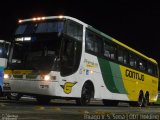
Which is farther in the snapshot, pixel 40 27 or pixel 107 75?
pixel 107 75

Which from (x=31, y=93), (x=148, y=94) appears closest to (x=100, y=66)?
(x=31, y=93)

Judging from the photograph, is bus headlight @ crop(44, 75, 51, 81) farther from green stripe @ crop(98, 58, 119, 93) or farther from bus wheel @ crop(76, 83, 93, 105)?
green stripe @ crop(98, 58, 119, 93)

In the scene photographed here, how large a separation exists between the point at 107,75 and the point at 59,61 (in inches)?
186

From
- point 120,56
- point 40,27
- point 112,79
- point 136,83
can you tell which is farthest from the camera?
point 136,83

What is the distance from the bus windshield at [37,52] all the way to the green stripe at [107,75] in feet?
11.7

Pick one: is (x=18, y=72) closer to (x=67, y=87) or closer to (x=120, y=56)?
(x=67, y=87)

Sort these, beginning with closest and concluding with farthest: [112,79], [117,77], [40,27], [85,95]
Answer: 1. [40,27]
2. [85,95]
3. [112,79]
4. [117,77]

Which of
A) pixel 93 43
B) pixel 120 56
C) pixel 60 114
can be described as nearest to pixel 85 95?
pixel 93 43

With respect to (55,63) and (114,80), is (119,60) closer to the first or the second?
(114,80)

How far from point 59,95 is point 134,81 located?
9.18m

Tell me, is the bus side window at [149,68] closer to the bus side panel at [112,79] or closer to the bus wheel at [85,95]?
the bus side panel at [112,79]

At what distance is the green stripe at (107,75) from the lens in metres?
17.9

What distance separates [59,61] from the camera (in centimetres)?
1436

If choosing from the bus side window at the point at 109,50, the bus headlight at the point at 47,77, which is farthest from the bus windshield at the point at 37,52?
the bus side window at the point at 109,50
